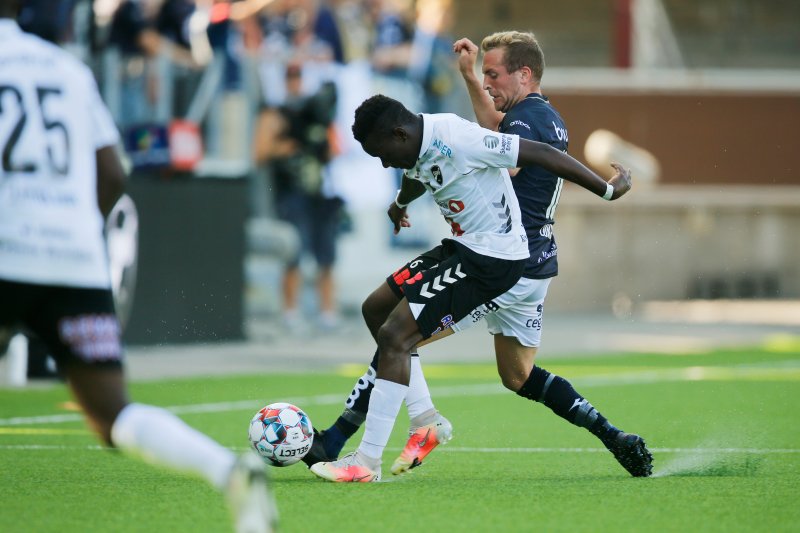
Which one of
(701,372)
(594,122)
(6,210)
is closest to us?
(6,210)

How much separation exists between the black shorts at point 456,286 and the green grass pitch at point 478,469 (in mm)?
795

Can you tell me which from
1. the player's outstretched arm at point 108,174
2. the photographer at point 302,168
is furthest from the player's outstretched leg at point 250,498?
the photographer at point 302,168

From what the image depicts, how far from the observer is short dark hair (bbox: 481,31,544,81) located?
7.30 meters

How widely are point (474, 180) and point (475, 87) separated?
0.84 metres

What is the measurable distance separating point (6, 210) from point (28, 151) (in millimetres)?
209

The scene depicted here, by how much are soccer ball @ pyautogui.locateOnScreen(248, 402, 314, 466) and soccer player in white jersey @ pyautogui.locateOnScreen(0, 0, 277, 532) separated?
200 centimetres

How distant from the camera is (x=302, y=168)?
15289 mm

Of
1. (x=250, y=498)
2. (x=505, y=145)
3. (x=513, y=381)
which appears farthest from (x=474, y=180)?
(x=250, y=498)

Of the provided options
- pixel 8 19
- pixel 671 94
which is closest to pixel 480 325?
pixel 671 94

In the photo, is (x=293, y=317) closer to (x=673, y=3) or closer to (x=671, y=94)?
(x=671, y=94)

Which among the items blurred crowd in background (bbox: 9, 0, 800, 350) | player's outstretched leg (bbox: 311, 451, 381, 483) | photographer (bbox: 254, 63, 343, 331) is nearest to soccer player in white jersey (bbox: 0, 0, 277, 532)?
player's outstretched leg (bbox: 311, 451, 381, 483)

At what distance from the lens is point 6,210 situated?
479cm

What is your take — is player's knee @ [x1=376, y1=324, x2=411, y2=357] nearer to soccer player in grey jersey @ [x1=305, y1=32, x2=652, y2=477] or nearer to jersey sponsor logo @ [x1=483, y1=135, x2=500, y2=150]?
soccer player in grey jersey @ [x1=305, y1=32, x2=652, y2=477]

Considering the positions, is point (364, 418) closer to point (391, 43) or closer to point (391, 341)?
point (391, 341)
